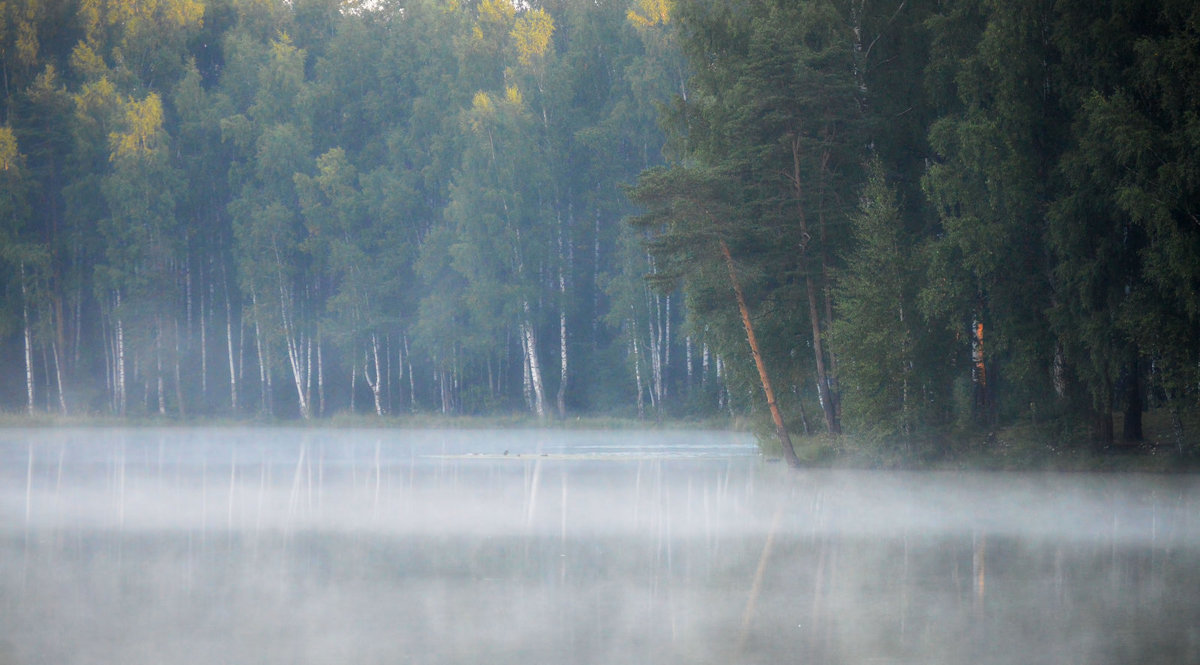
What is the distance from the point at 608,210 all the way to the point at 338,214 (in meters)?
11.0

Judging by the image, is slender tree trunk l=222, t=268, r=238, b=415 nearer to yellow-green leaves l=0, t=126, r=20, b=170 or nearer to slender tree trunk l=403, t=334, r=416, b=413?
slender tree trunk l=403, t=334, r=416, b=413

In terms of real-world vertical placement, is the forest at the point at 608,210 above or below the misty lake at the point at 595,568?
above

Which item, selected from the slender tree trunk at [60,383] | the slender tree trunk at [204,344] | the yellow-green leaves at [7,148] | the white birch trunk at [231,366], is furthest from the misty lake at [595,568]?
the yellow-green leaves at [7,148]

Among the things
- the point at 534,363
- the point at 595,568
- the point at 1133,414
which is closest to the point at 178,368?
the point at 534,363

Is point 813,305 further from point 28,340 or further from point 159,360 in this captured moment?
point 28,340

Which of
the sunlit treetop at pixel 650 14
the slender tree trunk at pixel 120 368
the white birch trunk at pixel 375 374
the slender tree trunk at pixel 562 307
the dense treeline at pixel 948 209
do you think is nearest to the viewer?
the dense treeline at pixel 948 209

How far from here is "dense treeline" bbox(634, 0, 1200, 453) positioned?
22.2 meters

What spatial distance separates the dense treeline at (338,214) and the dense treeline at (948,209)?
56.5ft

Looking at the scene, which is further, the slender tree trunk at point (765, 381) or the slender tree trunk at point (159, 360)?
the slender tree trunk at point (159, 360)

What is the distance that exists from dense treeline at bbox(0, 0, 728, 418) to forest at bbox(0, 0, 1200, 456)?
17cm

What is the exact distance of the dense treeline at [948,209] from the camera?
72.9 ft

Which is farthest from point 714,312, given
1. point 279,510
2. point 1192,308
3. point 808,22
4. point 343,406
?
point 343,406

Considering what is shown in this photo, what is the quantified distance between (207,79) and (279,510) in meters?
47.3

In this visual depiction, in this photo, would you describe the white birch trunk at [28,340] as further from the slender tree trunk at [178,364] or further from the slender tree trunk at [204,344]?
the slender tree trunk at [204,344]
